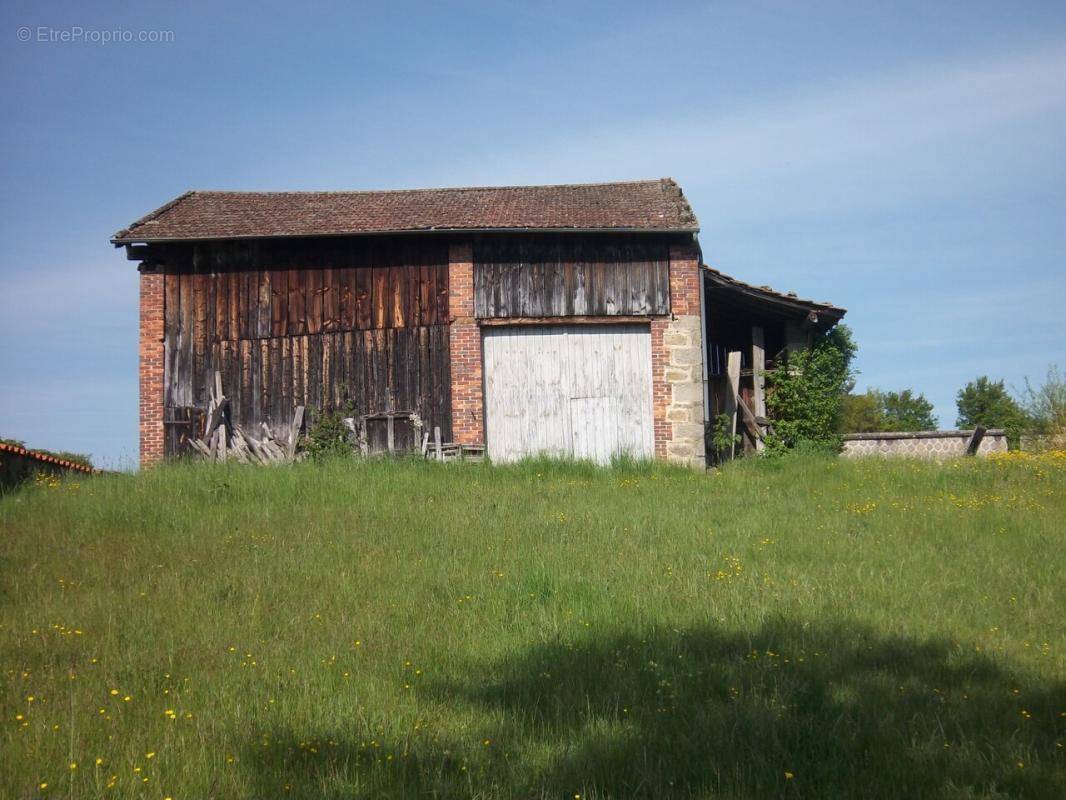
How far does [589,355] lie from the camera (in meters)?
18.3

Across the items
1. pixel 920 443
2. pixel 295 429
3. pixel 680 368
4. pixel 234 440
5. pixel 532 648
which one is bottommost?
pixel 532 648

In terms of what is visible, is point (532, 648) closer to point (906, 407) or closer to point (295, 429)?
point (295, 429)

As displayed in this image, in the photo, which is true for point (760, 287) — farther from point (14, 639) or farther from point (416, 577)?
point (14, 639)

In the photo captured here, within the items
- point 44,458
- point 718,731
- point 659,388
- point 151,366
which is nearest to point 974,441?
point 659,388

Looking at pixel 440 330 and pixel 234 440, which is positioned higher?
pixel 440 330

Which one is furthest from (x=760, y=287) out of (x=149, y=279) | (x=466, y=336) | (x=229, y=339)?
(x=149, y=279)

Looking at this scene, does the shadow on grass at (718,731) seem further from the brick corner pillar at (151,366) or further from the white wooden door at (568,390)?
the brick corner pillar at (151,366)

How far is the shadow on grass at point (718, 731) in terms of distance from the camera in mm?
4809

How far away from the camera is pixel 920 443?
21453 mm

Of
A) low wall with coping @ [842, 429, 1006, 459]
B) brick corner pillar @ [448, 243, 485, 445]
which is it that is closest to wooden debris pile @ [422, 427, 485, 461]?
brick corner pillar @ [448, 243, 485, 445]

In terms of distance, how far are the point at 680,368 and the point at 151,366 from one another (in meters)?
10.2

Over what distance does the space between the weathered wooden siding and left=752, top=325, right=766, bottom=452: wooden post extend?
11.3 ft

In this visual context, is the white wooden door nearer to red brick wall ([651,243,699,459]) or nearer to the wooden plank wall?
red brick wall ([651,243,699,459])

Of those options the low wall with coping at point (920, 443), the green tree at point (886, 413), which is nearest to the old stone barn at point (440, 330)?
the low wall with coping at point (920, 443)
